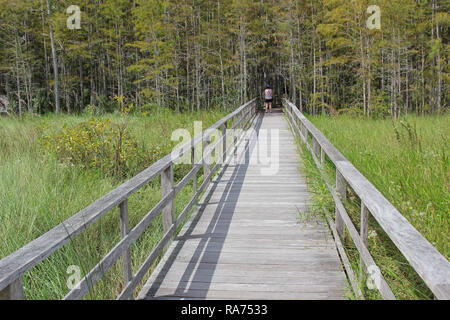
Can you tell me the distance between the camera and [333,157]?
4168 millimetres

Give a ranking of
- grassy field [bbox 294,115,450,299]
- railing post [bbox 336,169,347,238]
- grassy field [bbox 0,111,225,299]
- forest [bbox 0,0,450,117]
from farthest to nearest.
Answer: forest [bbox 0,0,450,117] → railing post [bbox 336,169,347,238] → grassy field [bbox 0,111,225,299] → grassy field [bbox 294,115,450,299]

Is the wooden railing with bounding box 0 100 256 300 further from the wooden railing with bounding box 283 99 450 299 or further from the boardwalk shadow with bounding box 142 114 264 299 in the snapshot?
the wooden railing with bounding box 283 99 450 299

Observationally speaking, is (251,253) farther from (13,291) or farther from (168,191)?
(13,291)

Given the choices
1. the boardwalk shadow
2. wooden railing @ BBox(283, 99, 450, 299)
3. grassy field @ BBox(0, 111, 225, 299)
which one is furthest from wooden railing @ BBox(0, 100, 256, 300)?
wooden railing @ BBox(283, 99, 450, 299)

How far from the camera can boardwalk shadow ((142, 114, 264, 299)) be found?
317 cm

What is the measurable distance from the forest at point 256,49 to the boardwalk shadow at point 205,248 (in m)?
13.7

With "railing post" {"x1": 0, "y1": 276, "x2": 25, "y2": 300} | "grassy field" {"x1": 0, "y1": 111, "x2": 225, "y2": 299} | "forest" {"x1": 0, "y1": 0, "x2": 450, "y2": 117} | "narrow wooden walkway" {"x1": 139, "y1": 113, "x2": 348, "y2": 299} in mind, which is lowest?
"narrow wooden walkway" {"x1": 139, "y1": 113, "x2": 348, "y2": 299}

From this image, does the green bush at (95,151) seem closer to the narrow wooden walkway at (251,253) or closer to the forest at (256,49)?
the narrow wooden walkway at (251,253)

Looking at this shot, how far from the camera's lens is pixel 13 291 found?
59.6 inches

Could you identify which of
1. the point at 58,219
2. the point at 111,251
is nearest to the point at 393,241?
the point at 111,251

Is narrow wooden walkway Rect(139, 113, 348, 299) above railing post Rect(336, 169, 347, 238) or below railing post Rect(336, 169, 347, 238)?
below

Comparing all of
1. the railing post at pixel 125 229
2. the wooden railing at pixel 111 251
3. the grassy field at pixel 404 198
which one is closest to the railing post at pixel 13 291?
the wooden railing at pixel 111 251

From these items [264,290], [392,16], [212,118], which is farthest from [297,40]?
[264,290]
